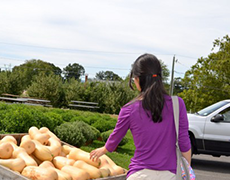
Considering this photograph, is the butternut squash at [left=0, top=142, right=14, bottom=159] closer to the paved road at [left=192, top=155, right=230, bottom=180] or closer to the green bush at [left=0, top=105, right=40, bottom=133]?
the green bush at [left=0, top=105, right=40, bottom=133]

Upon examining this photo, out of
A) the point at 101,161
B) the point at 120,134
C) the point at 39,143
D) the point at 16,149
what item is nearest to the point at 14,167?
the point at 16,149

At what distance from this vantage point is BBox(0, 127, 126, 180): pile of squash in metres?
3.96

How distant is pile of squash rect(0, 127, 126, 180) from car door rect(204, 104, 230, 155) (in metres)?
6.40

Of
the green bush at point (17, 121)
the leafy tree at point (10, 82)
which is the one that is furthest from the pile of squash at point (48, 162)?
the leafy tree at point (10, 82)

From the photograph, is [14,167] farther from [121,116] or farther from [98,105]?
[98,105]

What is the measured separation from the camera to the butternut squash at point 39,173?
3807 millimetres

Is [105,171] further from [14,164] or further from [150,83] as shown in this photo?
[150,83]

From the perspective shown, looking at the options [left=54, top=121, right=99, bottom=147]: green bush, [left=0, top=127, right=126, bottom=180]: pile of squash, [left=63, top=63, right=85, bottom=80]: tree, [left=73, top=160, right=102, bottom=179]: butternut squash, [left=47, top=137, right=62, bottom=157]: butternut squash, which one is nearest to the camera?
[left=0, top=127, right=126, bottom=180]: pile of squash

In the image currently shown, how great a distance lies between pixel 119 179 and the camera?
4406 mm

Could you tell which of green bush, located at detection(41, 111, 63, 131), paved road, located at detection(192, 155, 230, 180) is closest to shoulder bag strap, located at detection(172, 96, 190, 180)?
green bush, located at detection(41, 111, 63, 131)

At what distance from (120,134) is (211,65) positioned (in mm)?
35301

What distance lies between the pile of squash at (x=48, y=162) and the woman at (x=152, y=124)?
1462 millimetres

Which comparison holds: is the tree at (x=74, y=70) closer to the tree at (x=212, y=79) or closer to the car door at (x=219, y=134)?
the tree at (x=212, y=79)

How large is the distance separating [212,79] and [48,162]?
33913 mm
